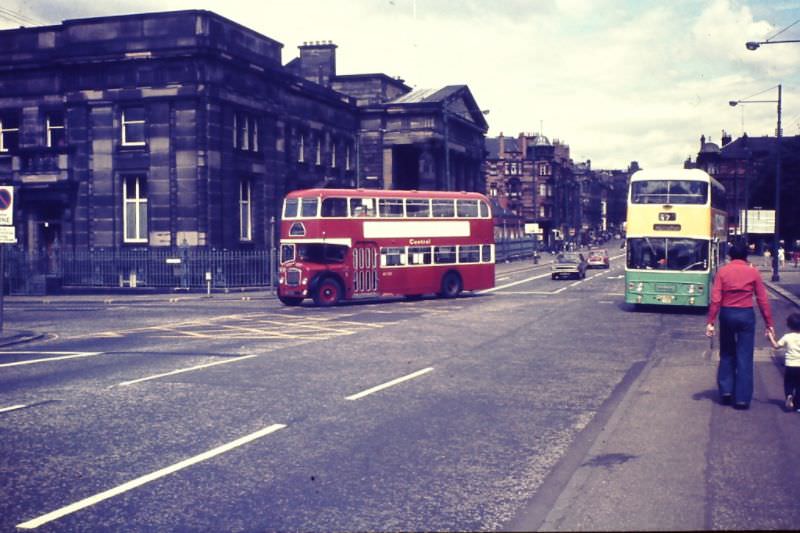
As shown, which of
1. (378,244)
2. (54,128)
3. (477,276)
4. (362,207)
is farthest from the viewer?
(54,128)

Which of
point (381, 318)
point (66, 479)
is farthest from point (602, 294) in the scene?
point (66, 479)

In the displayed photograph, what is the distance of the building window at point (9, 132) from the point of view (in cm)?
3866

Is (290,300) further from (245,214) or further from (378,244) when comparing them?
(245,214)

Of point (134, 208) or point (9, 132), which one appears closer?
point (134, 208)

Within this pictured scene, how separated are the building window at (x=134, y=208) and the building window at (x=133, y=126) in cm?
162

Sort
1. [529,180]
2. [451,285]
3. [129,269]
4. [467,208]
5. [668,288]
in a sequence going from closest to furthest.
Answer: [668,288] < [451,285] < [467,208] < [129,269] < [529,180]

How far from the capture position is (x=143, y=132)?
3653cm

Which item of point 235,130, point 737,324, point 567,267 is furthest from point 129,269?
point 737,324

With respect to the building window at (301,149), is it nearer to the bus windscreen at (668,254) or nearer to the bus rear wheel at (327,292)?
the bus rear wheel at (327,292)

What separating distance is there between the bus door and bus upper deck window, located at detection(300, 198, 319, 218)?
1.90m

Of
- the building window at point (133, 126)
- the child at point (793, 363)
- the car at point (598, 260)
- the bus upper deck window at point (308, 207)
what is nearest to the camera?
the child at point (793, 363)

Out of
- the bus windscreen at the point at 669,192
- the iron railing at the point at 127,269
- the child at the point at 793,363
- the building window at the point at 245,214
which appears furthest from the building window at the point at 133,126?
the child at the point at 793,363

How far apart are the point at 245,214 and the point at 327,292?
551 inches

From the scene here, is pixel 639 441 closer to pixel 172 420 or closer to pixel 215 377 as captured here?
pixel 172 420
